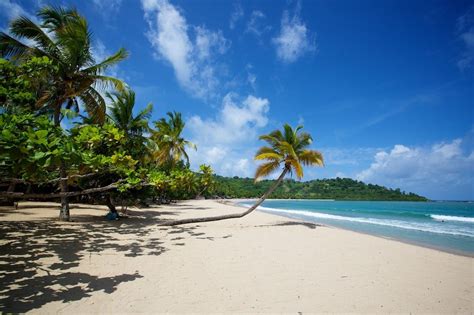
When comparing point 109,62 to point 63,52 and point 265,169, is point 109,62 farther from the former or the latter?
point 265,169

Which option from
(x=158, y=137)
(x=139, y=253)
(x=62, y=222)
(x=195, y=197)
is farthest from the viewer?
(x=195, y=197)

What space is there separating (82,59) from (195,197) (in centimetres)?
5236

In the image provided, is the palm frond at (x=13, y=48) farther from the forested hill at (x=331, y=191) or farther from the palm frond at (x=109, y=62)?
the forested hill at (x=331, y=191)

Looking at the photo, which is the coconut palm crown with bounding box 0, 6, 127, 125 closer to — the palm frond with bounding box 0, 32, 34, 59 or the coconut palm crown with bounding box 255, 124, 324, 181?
the palm frond with bounding box 0, 32, 34, 59

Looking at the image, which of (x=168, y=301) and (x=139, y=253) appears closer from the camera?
(x=168, y=301)

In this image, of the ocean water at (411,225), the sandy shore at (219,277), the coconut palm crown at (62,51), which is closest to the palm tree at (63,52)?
the coconut palm crown at (62,51)

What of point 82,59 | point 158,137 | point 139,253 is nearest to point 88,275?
point 139,253

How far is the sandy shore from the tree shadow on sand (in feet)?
0.06

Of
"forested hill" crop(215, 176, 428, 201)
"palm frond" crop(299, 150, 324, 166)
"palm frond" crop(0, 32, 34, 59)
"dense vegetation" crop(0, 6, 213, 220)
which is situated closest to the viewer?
"dense vegetation" crop(0, 6, 213, 220)

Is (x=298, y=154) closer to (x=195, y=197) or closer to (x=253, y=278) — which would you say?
(x=253, y=278)

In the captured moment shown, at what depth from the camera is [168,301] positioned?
11.8 feet

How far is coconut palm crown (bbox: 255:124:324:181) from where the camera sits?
13.0 meters

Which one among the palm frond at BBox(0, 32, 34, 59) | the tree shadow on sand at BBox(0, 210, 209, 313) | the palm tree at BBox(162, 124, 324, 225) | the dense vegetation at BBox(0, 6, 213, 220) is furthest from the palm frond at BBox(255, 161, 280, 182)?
the palm frond at BBox(0, 32, 34, 59)

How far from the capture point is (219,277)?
4637mm
